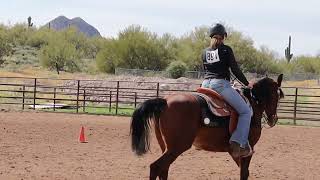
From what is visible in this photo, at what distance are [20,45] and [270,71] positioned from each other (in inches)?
1371

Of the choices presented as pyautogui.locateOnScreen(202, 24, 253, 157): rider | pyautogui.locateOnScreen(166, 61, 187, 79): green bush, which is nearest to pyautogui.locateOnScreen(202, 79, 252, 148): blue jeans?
pyautogui.locateOnScreen(202, 24, 253, 157): rider

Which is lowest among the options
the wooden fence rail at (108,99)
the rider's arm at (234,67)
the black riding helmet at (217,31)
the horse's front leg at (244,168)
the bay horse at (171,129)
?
the wooden fence rail at (108,99)

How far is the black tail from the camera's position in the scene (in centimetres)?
671

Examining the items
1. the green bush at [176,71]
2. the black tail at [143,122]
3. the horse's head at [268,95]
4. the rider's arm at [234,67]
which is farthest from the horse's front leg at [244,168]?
the green bush at [176,71]

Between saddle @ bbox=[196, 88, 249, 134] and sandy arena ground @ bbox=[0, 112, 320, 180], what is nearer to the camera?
saddle @ bbox=[196, 88, 249, 134]

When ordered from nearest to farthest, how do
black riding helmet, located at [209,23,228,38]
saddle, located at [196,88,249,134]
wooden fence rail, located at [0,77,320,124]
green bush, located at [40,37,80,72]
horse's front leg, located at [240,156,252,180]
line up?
saddle, located at [196,88,249,134], black riding helmet, located at [209,23,228,38], horse's front leg, located at [240,156,252,180], wooden fence rail, located at [0,77,320,124], green bush, located at [40,37,80,72]

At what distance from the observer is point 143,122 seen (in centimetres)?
673

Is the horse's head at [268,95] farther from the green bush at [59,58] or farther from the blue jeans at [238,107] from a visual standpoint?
the green bush at [59,58]

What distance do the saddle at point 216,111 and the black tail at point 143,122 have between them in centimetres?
54

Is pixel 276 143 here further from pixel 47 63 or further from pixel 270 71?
pixel 270 71

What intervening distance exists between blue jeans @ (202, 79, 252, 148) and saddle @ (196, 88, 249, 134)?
2.3 inches

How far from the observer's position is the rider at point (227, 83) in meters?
6.94

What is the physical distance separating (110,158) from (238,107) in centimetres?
402

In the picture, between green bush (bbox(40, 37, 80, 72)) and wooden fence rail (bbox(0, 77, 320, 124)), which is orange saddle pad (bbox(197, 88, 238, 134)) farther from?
green bush (bbox(40, 37, 80, 72))
